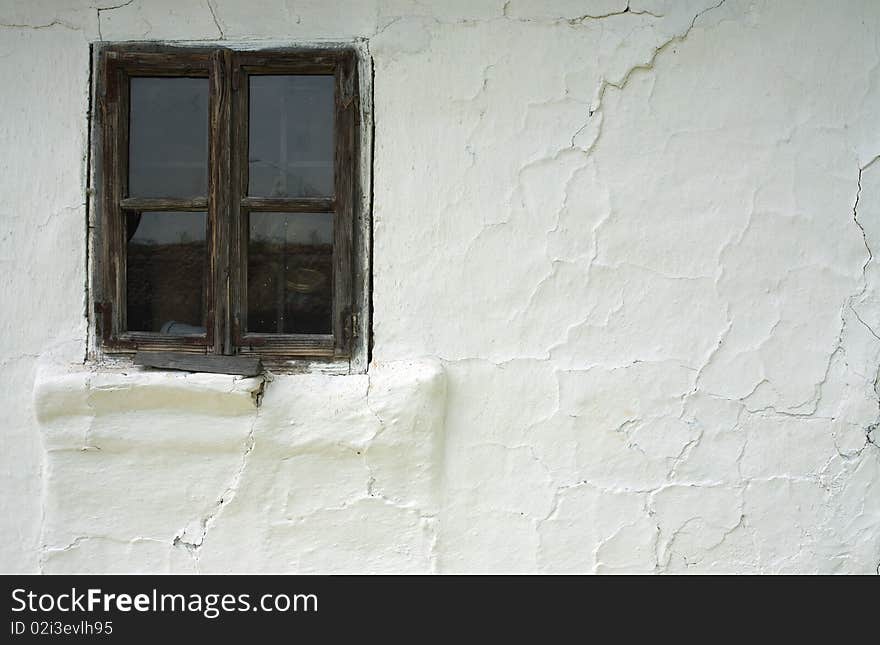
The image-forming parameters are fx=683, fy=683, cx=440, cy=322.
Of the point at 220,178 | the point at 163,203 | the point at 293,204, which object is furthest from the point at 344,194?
the point at 163,203

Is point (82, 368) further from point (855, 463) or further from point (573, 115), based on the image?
point (855, 463)

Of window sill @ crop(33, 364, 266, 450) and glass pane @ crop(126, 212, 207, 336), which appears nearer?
window sill @ crop(33, 364, 266, 450)

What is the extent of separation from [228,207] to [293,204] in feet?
0.60

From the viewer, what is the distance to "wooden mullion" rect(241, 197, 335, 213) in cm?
192

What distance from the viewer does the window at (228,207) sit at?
192 centimetres

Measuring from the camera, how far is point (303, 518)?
1903mm

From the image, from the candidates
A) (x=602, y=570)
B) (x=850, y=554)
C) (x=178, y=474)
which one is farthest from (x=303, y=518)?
(x=850, y=554)

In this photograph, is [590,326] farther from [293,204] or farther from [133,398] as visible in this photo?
[133,398]

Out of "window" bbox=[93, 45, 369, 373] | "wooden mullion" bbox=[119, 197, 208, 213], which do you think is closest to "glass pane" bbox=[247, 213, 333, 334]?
"window" bbox=[93, 45, 369, 373]

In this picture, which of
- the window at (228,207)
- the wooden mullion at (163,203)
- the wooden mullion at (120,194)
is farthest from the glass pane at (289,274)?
the wooden mullion at (120,194)

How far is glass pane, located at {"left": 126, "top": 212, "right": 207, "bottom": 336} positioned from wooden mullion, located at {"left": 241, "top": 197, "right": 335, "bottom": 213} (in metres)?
0.16

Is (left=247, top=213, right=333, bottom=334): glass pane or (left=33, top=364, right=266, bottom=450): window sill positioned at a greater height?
(left=247, top=213, right=333, bottom=334): glass pane

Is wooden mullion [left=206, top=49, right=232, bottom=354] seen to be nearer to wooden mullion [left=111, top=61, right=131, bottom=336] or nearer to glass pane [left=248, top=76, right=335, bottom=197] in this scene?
glass pane [left=248, top=76, right=335, bottom=197]

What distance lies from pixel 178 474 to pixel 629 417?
4.16ft
